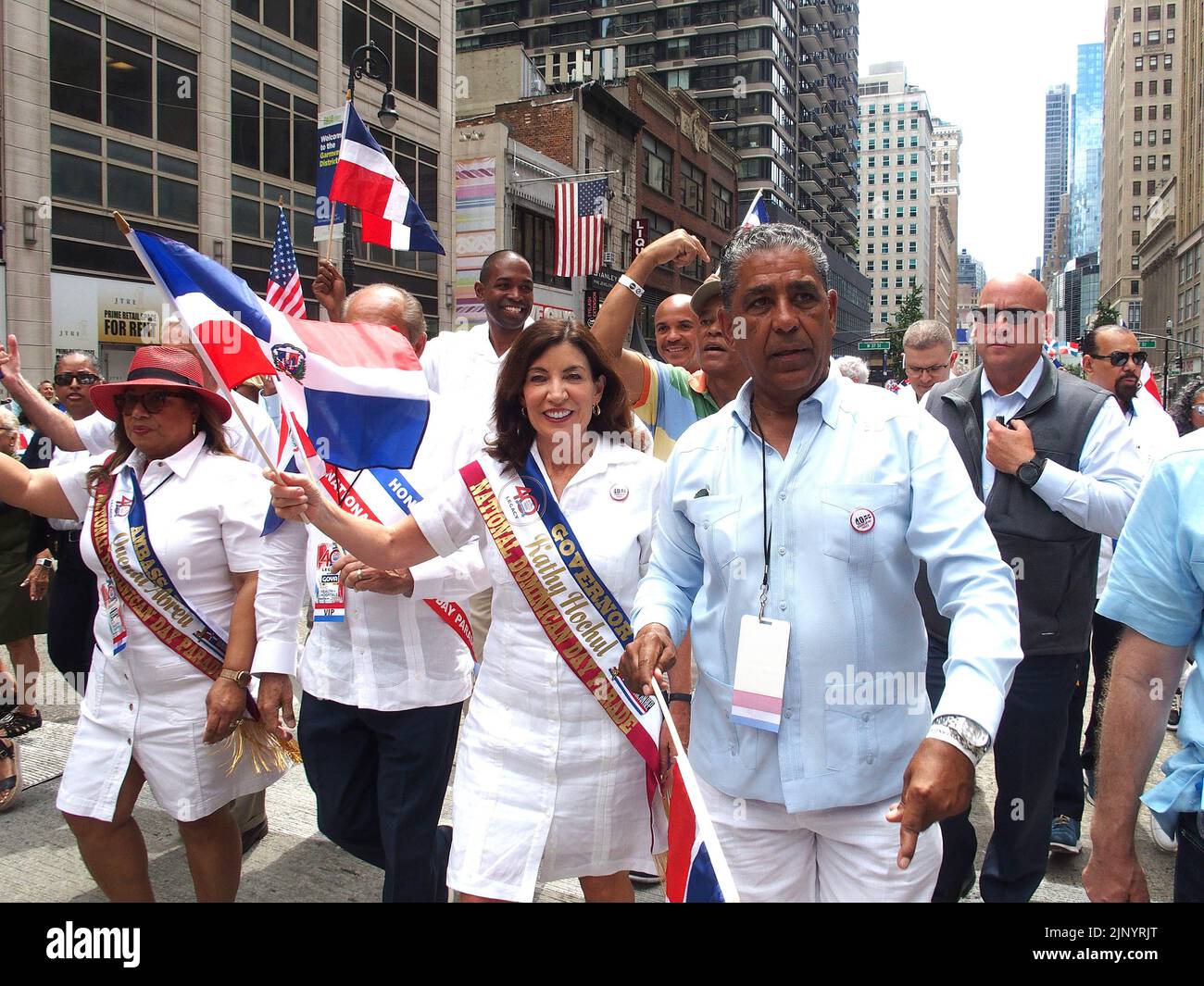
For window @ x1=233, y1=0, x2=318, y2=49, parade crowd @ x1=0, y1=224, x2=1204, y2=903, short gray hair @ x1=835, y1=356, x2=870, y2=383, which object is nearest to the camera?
parade crowd @ x1=0, y1=224, x2=1204, y2=903

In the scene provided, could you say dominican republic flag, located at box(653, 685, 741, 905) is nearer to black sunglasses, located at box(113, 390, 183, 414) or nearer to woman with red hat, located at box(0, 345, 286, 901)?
woman with red hat, located at box(0, 345, 286, 901)

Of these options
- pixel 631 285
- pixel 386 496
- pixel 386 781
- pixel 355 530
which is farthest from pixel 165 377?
pixel 631 285

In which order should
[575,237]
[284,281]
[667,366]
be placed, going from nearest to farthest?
[667,366]
[284,281]
[575,237]

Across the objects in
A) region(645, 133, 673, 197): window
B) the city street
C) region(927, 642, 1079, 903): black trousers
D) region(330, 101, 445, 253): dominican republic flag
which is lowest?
the city street

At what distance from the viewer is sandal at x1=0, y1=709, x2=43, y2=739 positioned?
214 inches

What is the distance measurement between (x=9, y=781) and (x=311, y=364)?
10.3 ft

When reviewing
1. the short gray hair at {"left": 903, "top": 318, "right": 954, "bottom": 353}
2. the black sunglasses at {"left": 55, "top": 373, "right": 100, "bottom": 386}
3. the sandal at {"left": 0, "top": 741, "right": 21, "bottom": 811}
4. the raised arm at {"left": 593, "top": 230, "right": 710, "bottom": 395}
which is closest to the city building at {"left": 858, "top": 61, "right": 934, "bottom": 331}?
the short gray hair at {"left": 903, "top": 318, "right": 954, "bottom": 353}

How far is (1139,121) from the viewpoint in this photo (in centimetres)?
11406

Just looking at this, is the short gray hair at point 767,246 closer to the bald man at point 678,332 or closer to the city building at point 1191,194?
the bald man at point 678,332

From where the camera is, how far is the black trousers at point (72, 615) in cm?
496

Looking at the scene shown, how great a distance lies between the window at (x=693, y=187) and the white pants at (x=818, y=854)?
52409 mm

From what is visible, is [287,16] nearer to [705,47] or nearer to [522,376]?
[522,376]

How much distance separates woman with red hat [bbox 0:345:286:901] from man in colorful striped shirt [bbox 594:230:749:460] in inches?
65.5

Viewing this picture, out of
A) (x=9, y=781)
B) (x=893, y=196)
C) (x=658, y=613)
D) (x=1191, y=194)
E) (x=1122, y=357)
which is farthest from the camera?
(x=893, y=196)
